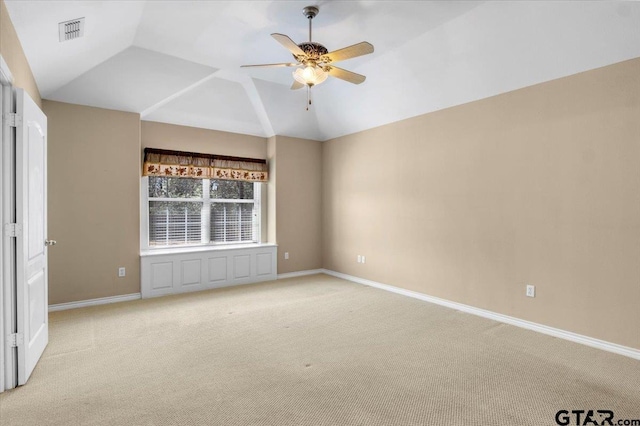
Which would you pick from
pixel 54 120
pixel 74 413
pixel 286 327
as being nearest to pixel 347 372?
pixel 286 327

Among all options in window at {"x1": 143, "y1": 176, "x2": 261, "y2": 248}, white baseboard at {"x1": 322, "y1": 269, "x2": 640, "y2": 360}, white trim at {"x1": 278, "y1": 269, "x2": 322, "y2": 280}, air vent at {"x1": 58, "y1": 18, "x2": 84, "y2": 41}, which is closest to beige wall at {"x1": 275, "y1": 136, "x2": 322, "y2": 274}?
white trim at {"x1": 278, "y1": 269, "x2": 322, "y2": 280}

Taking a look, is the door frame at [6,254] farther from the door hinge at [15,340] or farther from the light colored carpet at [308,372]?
the light colored carpet at [308,372]

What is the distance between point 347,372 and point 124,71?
14.1 ft

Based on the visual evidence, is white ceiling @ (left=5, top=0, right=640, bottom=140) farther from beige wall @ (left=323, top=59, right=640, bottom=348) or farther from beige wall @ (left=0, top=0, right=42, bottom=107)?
beige wall @ (left=323, top=59, right=640, bottom=348)

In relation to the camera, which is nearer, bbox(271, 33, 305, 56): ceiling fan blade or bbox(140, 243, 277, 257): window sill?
bbox(271, 33, 305, 56): ceiling fan blade

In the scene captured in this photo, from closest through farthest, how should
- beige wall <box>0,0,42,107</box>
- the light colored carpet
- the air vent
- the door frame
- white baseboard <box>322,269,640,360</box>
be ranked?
the light colored carpet
beige wall <box>0,0,42,107</box>
the door frame
the air vent
white baseboard <box>322,269,640,360</box>

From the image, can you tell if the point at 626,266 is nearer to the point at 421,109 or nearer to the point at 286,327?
the point at 421,109

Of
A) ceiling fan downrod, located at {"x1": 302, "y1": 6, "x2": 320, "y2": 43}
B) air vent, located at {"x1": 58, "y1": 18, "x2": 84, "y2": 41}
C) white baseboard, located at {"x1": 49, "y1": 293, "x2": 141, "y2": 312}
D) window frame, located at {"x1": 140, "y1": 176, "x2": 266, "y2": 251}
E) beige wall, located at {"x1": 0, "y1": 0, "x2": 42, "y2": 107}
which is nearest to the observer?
beige wall, located at {"x1": 0, "y1": 0, "x2": 42, "y2": 107}

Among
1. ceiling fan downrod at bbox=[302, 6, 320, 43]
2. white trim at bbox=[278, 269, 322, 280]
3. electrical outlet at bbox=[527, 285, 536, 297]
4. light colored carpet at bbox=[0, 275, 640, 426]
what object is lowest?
light colored carpet at bbox=[0, 275, 640, 426]

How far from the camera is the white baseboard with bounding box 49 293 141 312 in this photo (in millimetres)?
4285

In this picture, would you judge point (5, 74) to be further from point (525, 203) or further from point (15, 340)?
point (525, 203)

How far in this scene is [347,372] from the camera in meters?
2.70

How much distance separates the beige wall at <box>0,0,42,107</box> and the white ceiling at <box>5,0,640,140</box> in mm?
75

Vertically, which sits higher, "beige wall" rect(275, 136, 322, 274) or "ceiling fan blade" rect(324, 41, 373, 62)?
"ceiling fan blade" rect(324, 41, 373, 62)
